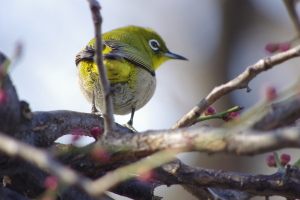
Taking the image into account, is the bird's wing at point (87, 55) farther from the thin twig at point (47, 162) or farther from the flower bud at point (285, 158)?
the thin twig at point (47, 162)

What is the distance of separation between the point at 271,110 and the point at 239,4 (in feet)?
19.9

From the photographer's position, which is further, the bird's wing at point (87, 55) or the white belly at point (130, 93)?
the white belly at point (130, 93)

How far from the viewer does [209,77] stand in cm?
664

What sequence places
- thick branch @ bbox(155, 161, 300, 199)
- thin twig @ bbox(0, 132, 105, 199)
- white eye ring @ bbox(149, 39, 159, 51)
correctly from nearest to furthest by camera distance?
thin twig @ bbox(0, 132, 105, 199), thick branch @ bbox(155, 161, 300, 199), white eye ring @ bbox(149, 39, 159, 51)

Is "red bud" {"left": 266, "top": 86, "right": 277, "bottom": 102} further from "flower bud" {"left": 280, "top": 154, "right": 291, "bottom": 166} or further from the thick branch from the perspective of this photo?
"flower bud" {"left": 280, "top": 154, "right": 291, "bottom": 166}

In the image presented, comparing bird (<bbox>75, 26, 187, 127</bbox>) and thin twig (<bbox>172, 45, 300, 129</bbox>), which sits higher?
bird (<bbox>75, 26, 187, 127</bbox>)

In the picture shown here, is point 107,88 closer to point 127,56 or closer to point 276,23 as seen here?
point 127,56

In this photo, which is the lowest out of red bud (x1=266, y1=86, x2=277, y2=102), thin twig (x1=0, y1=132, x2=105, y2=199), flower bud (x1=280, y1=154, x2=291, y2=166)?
thin twig (x1=0, y1=132, x2=105, y2=199)

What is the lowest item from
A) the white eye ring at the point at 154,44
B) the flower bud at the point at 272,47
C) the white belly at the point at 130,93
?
the flower bud at the point at 272,47

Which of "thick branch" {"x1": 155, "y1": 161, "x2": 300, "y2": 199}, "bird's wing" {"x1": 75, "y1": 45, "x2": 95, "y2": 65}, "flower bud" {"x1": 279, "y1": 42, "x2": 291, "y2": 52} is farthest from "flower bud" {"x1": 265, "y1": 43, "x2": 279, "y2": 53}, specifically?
"bird's wing" {"x1": 75, "y1": 45, "x2": 95, "y2": 65}

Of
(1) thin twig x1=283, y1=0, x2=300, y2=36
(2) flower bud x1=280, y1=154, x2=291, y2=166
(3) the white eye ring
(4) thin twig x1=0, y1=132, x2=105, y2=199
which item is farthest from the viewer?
(3) the white eye ring

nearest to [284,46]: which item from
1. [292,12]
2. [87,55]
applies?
[292,12]

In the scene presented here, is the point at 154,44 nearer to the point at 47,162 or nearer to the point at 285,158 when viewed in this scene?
the point at 285,158

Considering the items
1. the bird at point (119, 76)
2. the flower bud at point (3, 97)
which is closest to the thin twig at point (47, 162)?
the flower bud at point (3, 97)
